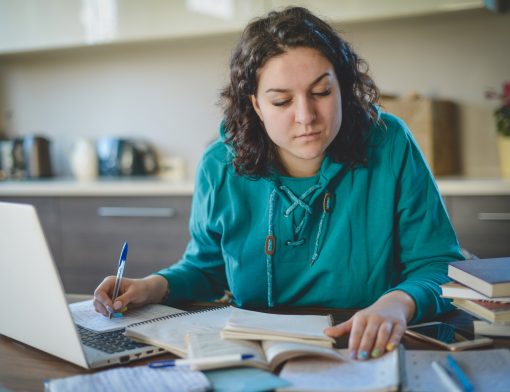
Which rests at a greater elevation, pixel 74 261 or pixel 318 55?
pixel 318 55

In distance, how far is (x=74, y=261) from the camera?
3.06m

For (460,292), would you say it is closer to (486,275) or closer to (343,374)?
(486,275)

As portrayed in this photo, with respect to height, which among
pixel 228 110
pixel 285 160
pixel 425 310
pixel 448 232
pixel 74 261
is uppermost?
pixel 228 110

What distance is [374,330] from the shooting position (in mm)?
927

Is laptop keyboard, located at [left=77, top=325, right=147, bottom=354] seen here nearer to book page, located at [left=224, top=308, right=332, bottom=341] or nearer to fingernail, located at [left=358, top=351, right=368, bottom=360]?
book page, located at [left=224, top=308, right=332, bottom=341]

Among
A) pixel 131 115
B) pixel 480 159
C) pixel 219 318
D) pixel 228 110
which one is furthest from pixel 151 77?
pixel 219 318

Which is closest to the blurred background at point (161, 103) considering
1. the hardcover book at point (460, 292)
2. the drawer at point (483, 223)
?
the drawer at point (483, 223)

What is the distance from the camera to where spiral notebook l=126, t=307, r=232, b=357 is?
98 cm

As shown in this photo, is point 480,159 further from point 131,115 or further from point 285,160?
point 131,115

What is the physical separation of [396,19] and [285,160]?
1.57m

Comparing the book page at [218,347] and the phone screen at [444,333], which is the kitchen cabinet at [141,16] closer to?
the phone screen at [444,333]

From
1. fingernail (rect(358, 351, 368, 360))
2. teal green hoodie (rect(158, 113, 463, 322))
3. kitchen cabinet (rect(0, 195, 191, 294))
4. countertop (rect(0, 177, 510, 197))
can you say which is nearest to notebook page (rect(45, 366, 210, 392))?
fingernail (rect(358, 351, 368, 360))

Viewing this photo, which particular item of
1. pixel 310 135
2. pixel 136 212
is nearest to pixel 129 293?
pixel 310 135

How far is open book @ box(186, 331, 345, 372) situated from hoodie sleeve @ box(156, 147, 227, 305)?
48 cm
